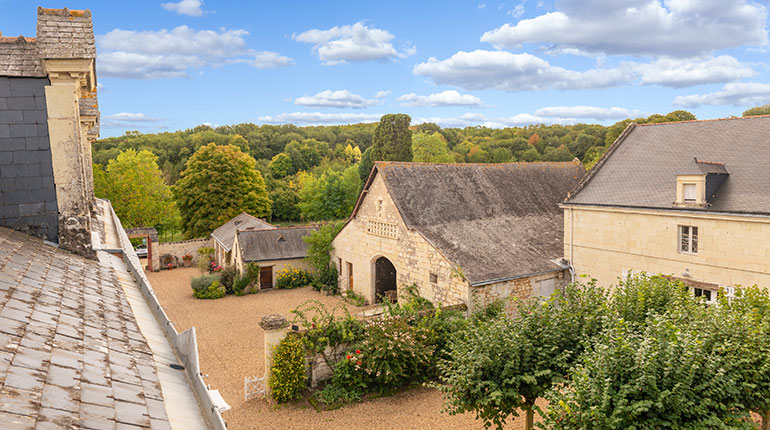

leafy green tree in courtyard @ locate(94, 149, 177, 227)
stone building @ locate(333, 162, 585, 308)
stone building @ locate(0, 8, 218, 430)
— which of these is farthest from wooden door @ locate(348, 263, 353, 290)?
leafy green tree in courtyard @ locate(94, 149, 177, 227)

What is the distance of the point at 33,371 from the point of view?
279cm

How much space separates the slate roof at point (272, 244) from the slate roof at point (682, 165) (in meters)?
15.3

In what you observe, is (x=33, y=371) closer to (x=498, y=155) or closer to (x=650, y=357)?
(x=650, y=357)

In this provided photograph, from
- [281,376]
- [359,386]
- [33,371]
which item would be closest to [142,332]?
[33,371]

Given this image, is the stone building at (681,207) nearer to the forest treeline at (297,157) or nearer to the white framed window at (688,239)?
the white framed window at (688,239)

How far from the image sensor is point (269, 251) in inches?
1035

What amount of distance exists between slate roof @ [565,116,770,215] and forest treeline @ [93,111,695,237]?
28634mm

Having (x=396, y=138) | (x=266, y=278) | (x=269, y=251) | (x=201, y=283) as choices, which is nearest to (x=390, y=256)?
(x=269, y=251)

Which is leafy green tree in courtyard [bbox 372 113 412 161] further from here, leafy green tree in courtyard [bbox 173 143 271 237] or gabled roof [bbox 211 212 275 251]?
gabled roof [bbox 211 212 275 251]

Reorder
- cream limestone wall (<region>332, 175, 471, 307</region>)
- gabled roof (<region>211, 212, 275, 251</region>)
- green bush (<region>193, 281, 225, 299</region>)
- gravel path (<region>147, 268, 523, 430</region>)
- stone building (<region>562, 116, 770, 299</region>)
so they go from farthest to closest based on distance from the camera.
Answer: gabled roof (<region>211, 212, 275, 251</region>) < green bush (<region>193, 281, 225, 299</region>) < cream limestone wall (<region>332, 175, 471, 307</region>) < stone building (<region>562, 116, 770, 299</region>) < gravel path (<region>147, 268, 523, 430</region>)

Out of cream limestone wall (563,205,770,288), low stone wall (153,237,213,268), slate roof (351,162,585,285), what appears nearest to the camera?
cream limestone wall (563,205,770,288)

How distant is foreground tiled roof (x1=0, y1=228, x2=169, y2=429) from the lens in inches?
99.0

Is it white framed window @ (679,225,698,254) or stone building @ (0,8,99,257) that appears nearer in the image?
stone building @ (0,8,99,257)

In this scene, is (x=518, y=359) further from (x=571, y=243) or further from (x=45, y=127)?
(x=571, y=243)
